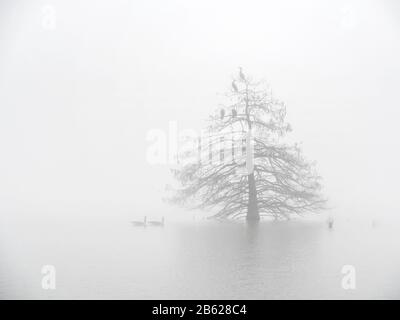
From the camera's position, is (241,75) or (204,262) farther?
(241,75)

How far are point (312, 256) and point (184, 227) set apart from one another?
11119 millimetres

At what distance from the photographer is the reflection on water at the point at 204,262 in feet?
49.5

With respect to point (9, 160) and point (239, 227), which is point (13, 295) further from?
point (9, 160)

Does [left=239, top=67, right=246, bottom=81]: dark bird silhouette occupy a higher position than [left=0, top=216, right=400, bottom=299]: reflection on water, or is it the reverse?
[left=239, top=67, right=246, bottom=81]: dark bird silhouette

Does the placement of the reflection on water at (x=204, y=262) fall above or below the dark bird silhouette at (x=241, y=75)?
below

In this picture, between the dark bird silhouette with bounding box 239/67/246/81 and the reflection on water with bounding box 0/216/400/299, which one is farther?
the dark bird silhouette with bounding box 239/67/246/81

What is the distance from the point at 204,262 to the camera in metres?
18.6

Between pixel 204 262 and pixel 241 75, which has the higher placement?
pixel 241 75

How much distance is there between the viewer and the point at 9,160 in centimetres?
9356

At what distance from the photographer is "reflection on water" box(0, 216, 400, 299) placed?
49.5ft

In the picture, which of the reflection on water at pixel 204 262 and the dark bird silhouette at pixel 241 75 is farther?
the dark bird silhouette at pixel 241 75
